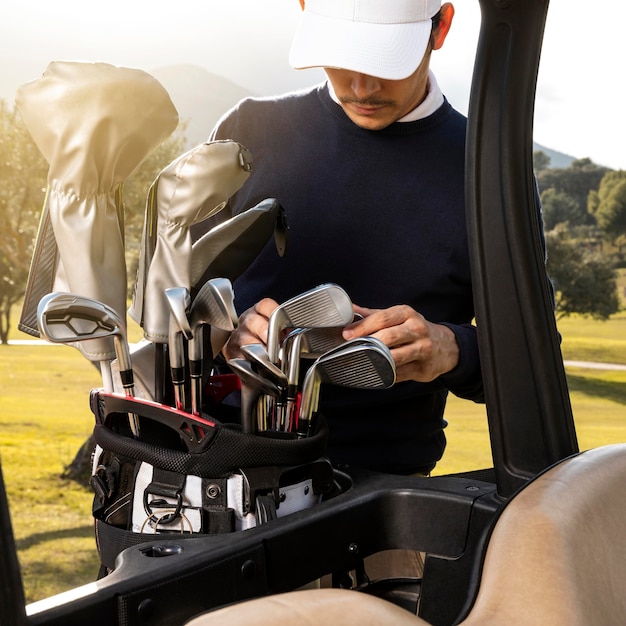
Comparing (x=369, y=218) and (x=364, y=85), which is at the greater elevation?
(x=364, y=85)

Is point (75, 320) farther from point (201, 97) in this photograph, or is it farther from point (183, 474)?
point (201, 97)

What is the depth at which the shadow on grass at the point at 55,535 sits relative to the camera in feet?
27.2

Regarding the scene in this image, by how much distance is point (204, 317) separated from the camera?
2.78 ft

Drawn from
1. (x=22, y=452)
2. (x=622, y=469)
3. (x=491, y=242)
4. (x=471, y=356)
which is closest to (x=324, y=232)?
(x=471, y=356)

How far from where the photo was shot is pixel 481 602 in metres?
0.69

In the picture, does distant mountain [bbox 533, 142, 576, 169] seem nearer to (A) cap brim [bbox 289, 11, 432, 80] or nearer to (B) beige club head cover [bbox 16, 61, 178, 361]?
(A) cap brim [bbox 289, 11, 432, 80]

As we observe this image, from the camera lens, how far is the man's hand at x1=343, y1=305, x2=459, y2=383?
1.04m

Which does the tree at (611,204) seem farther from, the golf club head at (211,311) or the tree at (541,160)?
the golf club head at (211,311)

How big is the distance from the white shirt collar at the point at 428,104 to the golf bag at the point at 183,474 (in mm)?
640

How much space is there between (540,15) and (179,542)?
2.02 feet

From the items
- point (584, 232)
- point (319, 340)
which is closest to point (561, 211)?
point (584, 232)

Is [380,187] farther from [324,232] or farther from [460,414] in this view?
[460,414]

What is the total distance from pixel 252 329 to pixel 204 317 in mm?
195

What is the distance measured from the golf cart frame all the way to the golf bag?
0.13 feet
